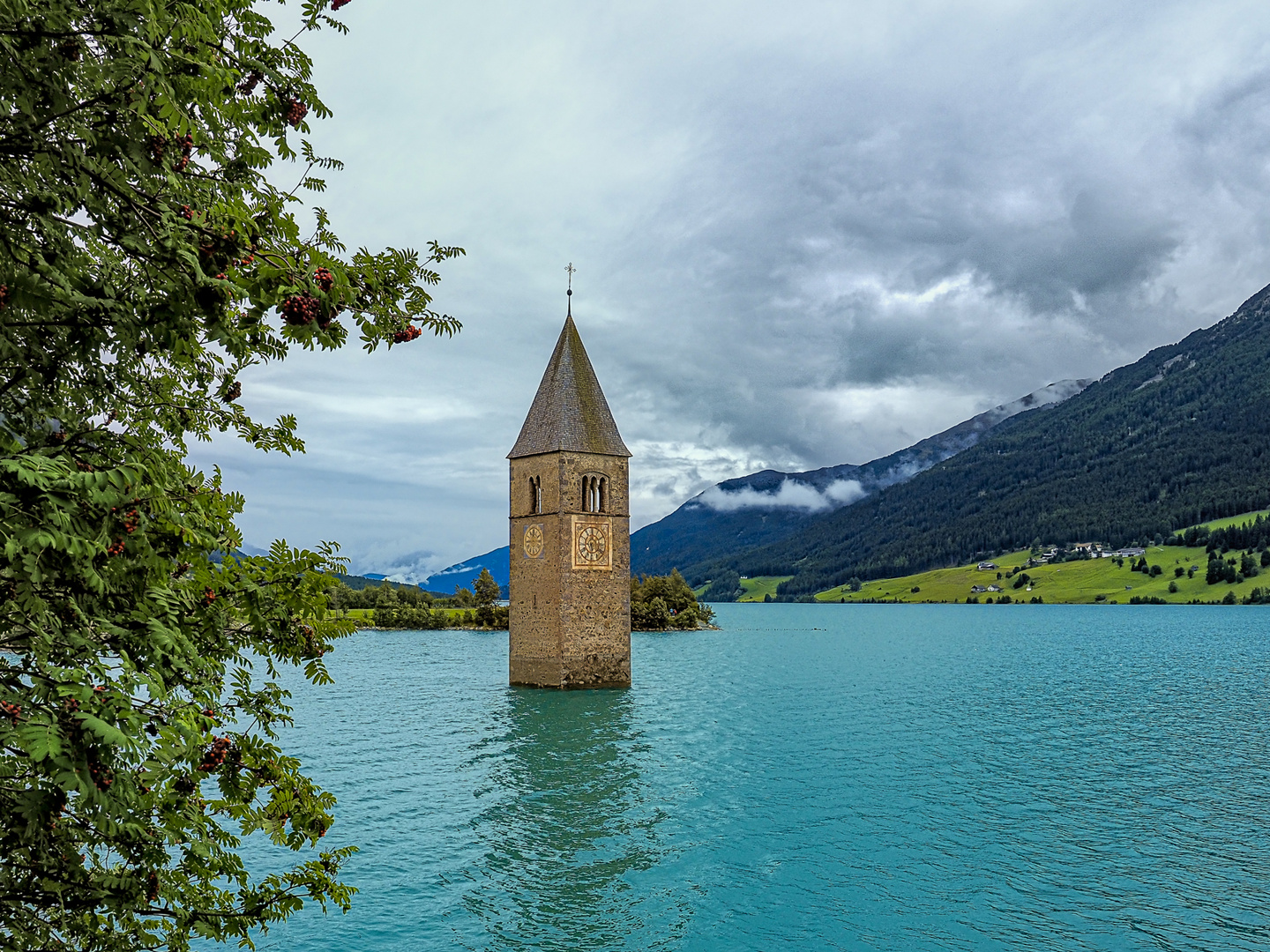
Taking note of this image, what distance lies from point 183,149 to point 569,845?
19297mm

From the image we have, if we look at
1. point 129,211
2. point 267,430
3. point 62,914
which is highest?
point 129,211

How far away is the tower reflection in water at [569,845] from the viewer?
52.7 feet

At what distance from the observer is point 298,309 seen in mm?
4855

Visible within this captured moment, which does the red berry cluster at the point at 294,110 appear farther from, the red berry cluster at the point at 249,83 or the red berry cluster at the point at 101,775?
the red berry cluster at the point at 101,775

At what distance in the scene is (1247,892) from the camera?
58.5 ft

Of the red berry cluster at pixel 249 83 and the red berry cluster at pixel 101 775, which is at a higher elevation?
the red berry cluster at pixel 249 83

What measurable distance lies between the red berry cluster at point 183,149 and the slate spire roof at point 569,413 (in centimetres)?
3931

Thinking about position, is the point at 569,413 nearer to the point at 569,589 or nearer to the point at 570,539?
the point at 570,539

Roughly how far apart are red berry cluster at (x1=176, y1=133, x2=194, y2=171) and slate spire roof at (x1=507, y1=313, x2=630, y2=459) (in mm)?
39306

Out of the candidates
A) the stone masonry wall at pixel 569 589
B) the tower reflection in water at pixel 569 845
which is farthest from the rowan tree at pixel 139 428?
the stone masonry wall at pixel 569 589

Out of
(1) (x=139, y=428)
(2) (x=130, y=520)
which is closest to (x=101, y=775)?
(2) (x=130, y=520)

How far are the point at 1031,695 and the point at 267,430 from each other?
51786 millimetres

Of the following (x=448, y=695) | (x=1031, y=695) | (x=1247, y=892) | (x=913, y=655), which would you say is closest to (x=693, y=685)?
(x=448, y=695)

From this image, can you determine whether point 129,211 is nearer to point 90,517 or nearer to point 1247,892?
point 90,517
